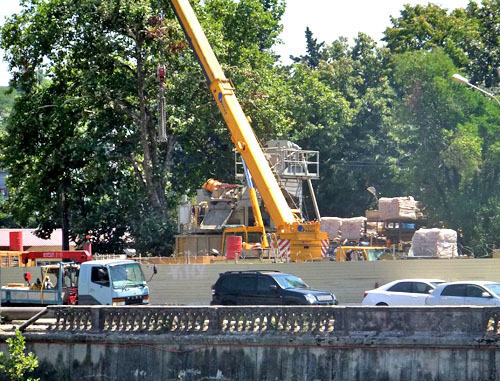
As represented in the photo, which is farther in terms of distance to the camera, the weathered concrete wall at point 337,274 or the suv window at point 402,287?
the weathered concrete wall at point 337,274

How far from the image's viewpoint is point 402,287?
25.5 meters

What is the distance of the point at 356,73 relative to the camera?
243ft

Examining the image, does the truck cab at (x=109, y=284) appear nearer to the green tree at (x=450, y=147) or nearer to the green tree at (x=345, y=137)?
the green tree at (x=450, y=147)

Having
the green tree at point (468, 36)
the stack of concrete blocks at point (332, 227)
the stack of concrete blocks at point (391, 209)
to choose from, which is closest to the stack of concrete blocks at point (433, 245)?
the stack of concrete blocks at point (391, 209)

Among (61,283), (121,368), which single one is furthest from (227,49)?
(121,368)

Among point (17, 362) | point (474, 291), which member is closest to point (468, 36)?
point (474, 291)

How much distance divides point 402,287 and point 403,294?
0.98ft

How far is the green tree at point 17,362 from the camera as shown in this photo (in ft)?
66.3

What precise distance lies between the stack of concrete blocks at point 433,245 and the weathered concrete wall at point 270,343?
646 inches

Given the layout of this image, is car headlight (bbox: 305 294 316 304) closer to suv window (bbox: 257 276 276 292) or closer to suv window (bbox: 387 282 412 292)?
suv window (bbox: 257 276 276 292)

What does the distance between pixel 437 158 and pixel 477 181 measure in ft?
8.50

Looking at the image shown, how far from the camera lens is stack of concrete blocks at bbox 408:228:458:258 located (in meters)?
35.1

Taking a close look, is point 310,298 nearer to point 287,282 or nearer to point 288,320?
point 287,282

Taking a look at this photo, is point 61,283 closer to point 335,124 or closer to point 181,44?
point 181,44
